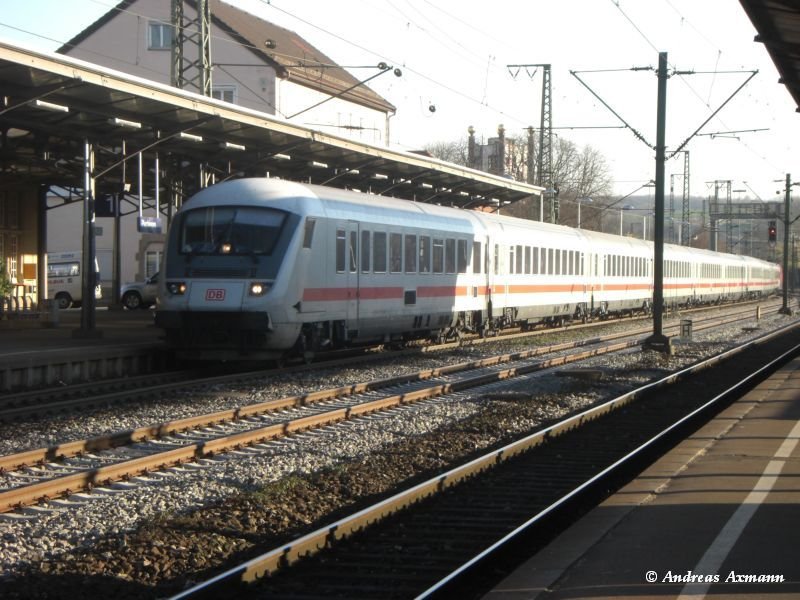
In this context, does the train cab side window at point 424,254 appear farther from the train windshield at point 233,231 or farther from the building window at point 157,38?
the building window at point 157,38

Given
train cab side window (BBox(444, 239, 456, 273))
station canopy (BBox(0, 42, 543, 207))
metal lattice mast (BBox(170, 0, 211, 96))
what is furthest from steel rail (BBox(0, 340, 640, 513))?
metal lattice mast (BBox(170, 0, 211, 96))

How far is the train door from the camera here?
65.4ft

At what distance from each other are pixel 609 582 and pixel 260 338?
468 inches

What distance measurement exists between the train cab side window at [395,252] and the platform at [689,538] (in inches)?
428

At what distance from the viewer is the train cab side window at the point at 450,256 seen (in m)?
24.6

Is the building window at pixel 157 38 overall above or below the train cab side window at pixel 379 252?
above

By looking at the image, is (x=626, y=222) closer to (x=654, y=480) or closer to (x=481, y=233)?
(x=481, y=233)

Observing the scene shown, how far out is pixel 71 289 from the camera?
152ft

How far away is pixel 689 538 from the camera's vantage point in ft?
24.2

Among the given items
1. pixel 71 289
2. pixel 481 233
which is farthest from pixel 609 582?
pixel 71 289

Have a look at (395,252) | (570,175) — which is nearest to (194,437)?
(395,252)

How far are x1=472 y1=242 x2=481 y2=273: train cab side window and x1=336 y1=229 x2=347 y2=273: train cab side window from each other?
717 centimetres

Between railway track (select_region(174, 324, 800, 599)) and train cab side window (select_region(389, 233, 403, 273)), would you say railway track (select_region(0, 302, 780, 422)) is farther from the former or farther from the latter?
railway track (select_region(174, 324, 800, 599))

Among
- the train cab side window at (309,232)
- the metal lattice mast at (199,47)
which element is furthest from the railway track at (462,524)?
the metal lattice mast at (199,47)
